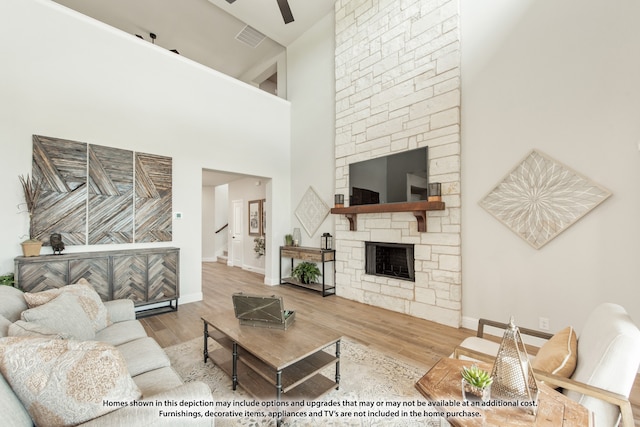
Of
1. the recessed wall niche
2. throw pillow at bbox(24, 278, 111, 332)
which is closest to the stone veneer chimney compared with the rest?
the recessed wall niche

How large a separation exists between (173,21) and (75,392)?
6983 mm

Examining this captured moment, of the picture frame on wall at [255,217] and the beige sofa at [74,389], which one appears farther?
the picture frame on wall at [255,217]

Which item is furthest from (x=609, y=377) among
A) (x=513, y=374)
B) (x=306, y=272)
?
(x=306, y=272)

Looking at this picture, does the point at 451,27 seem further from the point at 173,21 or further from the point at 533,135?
the point at 173,21

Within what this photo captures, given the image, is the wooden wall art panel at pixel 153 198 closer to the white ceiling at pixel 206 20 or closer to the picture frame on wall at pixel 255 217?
the picture frame on wall at pixel 255 217

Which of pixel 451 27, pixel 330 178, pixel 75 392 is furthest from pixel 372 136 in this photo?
pixel 75 392

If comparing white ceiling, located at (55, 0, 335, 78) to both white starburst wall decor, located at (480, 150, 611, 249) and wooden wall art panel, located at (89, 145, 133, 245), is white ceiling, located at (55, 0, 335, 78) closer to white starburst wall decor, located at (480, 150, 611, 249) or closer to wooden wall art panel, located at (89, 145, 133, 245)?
wooden wall art panel, located at (89, 145, 133, 245)

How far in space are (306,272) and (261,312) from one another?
3.13 m

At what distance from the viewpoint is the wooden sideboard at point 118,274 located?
10.2ft

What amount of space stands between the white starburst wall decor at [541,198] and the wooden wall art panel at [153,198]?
15.6 ft

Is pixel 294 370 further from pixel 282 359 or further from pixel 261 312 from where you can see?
pixel 261 312

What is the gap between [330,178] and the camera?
5387 mm

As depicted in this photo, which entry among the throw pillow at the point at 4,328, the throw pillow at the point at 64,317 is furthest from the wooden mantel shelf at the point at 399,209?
the throw pillow at the point at 4,328

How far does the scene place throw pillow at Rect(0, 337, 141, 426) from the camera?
1040 millimetres
